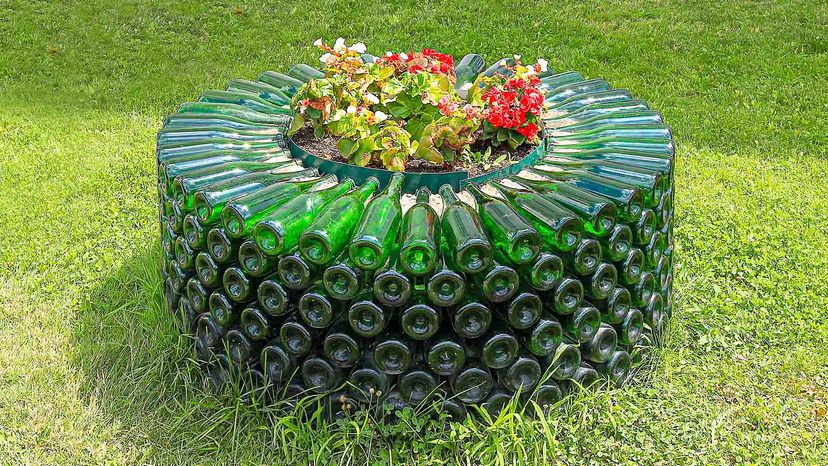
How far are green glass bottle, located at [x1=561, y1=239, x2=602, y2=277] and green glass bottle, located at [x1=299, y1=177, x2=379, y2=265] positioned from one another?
0.72 metres

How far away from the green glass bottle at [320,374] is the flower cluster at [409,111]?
75 centimetres

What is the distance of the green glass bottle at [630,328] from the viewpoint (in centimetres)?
320

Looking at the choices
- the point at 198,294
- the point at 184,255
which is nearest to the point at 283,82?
the point at 184,255

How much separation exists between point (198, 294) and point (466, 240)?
1.11 meters

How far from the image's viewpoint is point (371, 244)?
8.69 ft

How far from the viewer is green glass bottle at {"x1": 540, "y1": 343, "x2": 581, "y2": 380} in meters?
2.95

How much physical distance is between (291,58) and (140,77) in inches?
51.3

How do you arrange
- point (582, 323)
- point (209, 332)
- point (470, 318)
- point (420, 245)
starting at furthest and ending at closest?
point (209, 332) < point (582, 323) < point (470, 318) < point (420, 245)

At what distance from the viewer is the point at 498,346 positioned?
9.26 ft

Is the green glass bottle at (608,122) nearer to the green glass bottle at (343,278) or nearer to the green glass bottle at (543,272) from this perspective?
the green glass bottle at (543,272)

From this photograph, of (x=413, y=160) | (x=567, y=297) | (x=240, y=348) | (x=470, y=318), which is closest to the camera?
(x=470, y=318)

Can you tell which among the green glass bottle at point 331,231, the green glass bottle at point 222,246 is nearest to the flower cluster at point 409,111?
the green glass bottle at point 331,231

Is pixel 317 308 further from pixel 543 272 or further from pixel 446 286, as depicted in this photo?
pixel 543 272

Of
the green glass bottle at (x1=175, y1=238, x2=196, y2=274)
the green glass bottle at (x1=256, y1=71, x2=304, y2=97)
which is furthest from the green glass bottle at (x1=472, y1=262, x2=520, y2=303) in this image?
the green glass bottle at (x1=256, y1=71, x2=304, y2=97)
